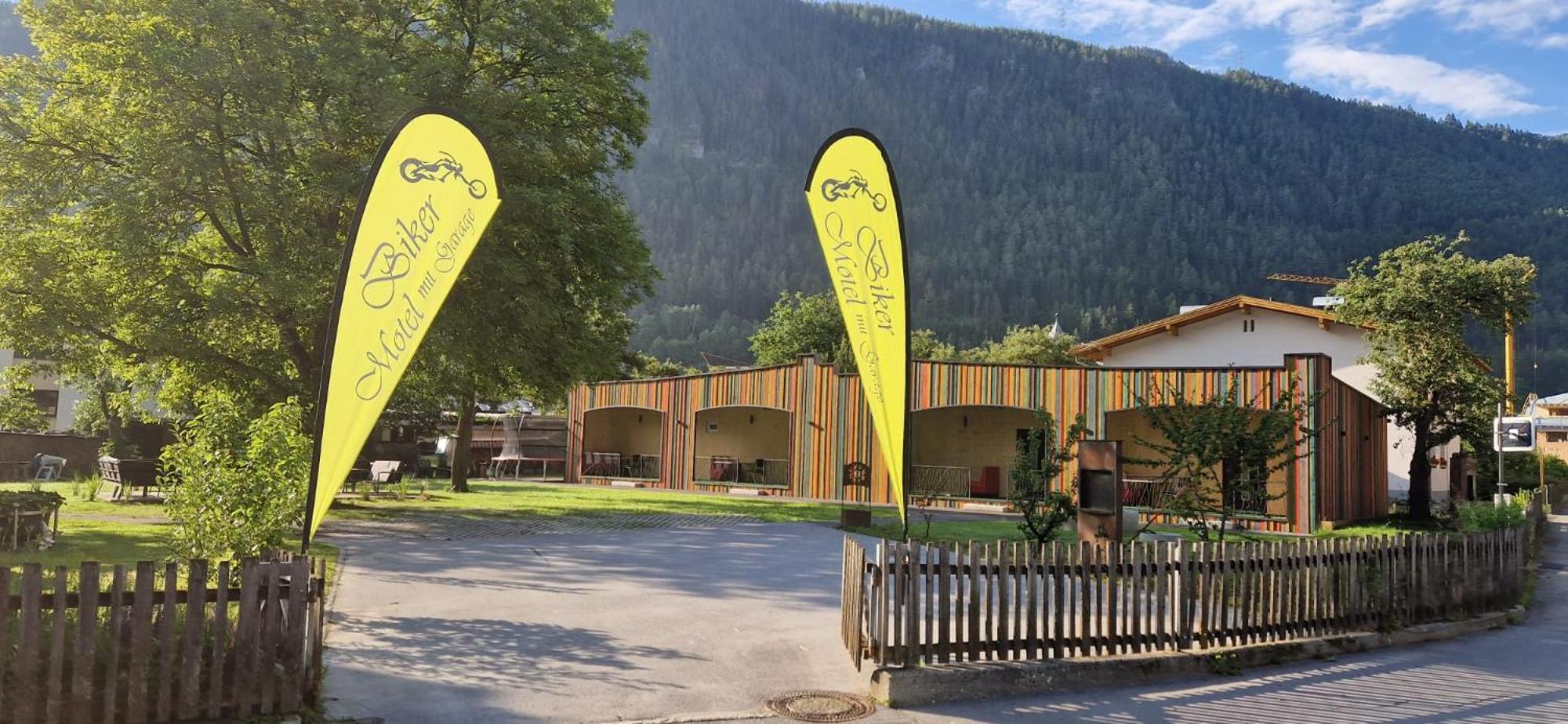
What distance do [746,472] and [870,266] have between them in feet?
79.7

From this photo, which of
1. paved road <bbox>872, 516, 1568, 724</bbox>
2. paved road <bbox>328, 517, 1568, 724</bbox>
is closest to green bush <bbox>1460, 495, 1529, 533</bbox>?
paved road <bbox>328, 517, 1568, 724</bbox>

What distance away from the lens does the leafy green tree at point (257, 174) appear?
48.0 ft

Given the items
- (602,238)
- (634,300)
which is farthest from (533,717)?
(634,300)

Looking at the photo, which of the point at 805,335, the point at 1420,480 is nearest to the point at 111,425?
the point at 1420,480

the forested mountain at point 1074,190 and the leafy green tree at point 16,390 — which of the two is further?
the forested mountain at point 1074,190

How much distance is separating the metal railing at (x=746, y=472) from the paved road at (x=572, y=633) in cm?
1828

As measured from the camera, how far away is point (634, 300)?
20625 millimetres

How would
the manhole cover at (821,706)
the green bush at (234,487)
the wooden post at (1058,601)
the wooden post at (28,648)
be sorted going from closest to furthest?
1. the wooden post at (28,648)
2. the manhole cover at (821,706)
3. the green bush at (234,487)
4. the wooden post at (1058,601)

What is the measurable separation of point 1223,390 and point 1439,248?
8302 mm

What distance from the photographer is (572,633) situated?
7812mm

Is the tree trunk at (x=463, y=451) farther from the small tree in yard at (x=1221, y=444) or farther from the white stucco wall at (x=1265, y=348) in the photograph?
the white stucco wall at (x=1265, y=348)

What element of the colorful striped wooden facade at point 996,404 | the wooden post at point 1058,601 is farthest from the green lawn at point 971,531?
the wooden post at point 1058,601

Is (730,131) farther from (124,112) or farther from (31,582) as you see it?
(31,582)

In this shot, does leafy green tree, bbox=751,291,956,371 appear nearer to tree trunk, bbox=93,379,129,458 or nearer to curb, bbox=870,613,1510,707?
tree trunk, bbox=93,379,129,458
